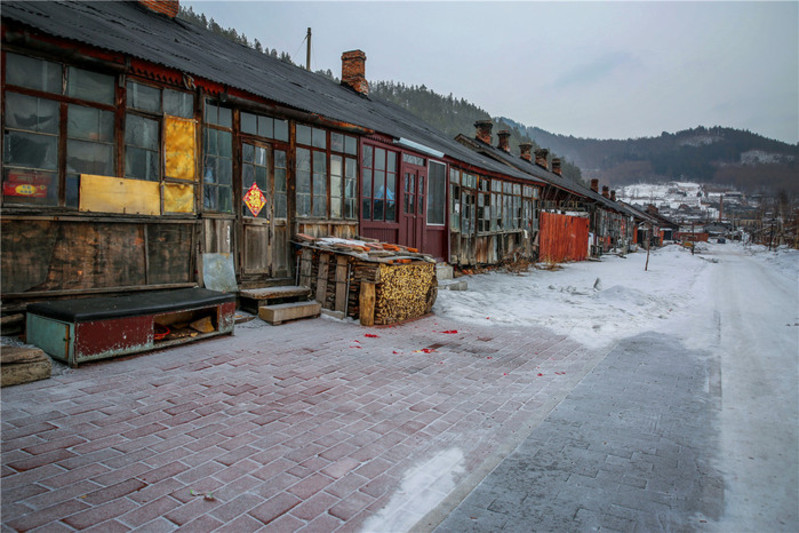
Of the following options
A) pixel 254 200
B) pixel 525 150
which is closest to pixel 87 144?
pixel 254 200

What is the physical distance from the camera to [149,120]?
644cm

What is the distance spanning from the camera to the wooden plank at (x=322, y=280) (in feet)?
26.8

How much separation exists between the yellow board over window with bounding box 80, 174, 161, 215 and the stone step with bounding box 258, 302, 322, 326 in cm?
215

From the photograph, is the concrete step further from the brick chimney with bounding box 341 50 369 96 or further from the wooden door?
the brick chimney with bounding box 341 50 369 96

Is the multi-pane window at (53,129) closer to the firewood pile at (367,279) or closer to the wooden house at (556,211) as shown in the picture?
the firewood pile at (367,279)

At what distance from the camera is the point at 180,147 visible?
679 cm

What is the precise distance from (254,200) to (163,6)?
5777 millimetres

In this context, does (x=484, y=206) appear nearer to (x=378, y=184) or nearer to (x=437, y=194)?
(x=437, y=194)

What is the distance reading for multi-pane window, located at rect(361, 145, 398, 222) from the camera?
10680mm

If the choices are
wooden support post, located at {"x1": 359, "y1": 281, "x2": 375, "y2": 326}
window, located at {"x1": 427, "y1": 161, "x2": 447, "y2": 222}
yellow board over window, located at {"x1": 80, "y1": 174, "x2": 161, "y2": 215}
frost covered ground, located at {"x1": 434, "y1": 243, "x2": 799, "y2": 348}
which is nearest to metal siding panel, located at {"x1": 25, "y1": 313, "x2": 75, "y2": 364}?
yellow board over window, located at {"x1": 80, "y1": 174, "x2": 161, "y2": 215}

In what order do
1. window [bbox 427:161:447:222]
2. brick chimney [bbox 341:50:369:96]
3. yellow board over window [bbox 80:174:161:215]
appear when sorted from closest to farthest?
1. yellow board over window [bbox 80:174:161:215]
2. window [bbox 427:161:447:222]
3. brick chimney [bbox 341:50:369:96]

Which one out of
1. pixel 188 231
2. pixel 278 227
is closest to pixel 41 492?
pixel 188 231

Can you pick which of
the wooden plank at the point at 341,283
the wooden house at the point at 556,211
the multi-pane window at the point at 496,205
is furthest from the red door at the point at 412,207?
the wooden house at the point at 556,211

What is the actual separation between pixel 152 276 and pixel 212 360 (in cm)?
211
